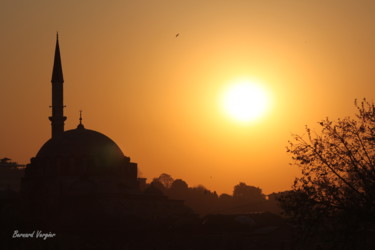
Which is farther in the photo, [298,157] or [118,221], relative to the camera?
[118,221]

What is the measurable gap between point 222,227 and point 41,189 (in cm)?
1277

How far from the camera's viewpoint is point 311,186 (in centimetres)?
1973

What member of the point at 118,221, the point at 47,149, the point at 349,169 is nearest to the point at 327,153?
the point at 349,169

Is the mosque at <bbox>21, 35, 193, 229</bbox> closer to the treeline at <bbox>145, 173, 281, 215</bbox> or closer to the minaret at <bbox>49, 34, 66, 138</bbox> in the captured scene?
the minaret at <bbox>49, 34, 66, 138</bbox>

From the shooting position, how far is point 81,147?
182ft

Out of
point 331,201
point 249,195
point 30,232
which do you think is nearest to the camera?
point 331,201

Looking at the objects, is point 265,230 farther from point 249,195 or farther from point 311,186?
point 249,195

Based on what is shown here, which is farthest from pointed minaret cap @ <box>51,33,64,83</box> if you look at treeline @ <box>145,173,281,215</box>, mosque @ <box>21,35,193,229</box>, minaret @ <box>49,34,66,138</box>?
treeline @ <box>145,173,281,215</box>

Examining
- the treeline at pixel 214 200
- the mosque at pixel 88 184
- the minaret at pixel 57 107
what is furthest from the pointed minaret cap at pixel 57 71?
the treeline at pixel 214 200

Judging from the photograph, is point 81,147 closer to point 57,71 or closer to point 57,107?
point 57,107

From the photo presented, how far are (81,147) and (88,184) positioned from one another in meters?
2.57

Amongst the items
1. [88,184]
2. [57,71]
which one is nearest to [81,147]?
[88,184]

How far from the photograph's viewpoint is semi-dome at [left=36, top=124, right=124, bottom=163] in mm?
55188

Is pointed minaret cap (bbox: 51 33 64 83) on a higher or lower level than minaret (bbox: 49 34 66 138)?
higher
